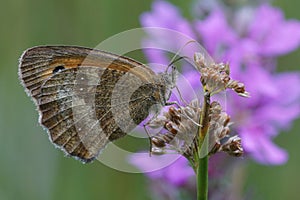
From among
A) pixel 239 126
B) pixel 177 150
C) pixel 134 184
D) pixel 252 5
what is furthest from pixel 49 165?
pixel 177 150

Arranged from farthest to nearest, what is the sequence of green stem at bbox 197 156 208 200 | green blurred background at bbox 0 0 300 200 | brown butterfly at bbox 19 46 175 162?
green blurred background at bbox 0 0 300 200, brown butterfly at bbox 19 46 175 162, green stem at bbox 197 156 208 200

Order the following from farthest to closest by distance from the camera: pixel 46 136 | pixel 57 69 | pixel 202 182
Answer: pixel 46 136
pixel 57 69
pixel 202 182

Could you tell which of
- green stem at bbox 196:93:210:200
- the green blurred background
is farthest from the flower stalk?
the green blurred background

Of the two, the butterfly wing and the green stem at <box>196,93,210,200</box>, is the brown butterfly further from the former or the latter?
the green stem at <box>196,93,210,200</box>

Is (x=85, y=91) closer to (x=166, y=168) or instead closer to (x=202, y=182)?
(x=202, y=182)

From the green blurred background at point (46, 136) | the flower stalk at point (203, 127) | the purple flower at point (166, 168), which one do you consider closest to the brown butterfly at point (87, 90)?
the flower stalk at point (203, 127)

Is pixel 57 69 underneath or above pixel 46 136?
above

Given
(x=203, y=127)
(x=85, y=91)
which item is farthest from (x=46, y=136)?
(x=203, y=127)
